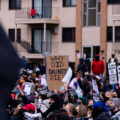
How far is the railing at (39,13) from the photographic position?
3553 centimetres

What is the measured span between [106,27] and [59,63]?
17.3 metres

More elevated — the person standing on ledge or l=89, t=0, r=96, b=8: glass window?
l=89, t=0, r=96, b=8: glass window

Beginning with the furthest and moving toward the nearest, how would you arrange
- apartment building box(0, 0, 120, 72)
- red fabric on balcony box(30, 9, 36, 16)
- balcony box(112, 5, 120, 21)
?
red fabric on balcony box(30, 9, 36, 16), apartment building box(0, 0, 120, 72), balcony box(112, 5, 120, 21)

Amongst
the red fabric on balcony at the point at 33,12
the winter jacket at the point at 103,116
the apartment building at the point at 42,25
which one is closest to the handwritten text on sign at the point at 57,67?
the winter jacket at the point at 103,116

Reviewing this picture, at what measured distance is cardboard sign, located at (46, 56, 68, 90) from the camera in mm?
15664

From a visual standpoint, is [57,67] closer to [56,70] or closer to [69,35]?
[56,70]

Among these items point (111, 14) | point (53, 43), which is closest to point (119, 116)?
point (111, 14)

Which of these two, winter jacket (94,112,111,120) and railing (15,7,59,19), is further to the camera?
railing (15,7,59,19)

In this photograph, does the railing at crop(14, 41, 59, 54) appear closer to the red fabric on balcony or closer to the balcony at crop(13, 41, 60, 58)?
the balcony at crop(13, 41, 60, 58)

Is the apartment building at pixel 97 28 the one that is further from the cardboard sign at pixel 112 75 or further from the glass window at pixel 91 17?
the cardboard sign at pixel 112 75

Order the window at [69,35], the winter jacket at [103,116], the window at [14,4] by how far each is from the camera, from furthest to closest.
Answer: the window at [14,4]
the window at [69,35]
the winter jacket at [103,116]

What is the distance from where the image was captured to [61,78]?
15.7 meters

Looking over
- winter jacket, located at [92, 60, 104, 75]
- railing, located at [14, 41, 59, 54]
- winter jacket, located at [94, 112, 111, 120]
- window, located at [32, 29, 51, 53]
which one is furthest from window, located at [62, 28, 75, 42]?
winter jacket, located at [94, 112, 111, 120]

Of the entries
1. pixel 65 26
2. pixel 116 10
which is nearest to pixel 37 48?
pixel 65 26
